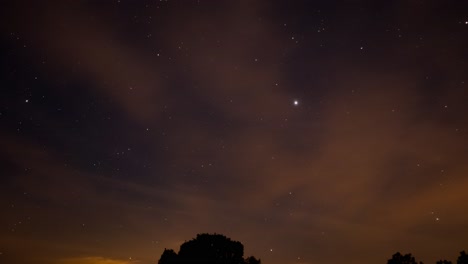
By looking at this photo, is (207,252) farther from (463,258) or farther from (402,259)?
(463,258)

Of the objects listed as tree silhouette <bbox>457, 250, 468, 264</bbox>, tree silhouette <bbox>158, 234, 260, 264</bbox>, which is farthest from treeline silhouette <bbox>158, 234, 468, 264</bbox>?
tree silhouette <bbox>457, 250, 468, 264</bbox>

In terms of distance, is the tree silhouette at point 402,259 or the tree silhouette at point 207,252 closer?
the tree silhouette at point 402,259

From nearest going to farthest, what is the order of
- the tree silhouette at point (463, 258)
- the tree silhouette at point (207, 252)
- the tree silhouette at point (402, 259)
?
the tree silhouette at point (463, 258) → the tree silhouette at point (402, 259) → the tree silhouette at point (207, 252)

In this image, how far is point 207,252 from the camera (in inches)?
1479

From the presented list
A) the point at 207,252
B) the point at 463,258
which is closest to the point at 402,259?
the point at 463,258

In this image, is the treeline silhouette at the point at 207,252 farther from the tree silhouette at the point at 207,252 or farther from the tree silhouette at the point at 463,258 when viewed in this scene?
the tree silhouette at the point at 463,258

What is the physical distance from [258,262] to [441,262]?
19.5 metres

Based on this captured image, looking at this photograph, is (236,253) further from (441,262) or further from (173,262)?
(441,262)

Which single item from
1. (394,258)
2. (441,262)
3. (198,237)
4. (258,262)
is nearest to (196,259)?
(198,237)

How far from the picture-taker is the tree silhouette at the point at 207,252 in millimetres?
37156

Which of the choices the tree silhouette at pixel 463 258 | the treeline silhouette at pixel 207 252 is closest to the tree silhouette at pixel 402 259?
the tree silhouette at pixel 463 258

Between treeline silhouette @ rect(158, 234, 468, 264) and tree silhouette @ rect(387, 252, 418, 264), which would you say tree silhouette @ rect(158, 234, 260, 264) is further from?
tree silhouette @ rect(387, 252, 418, 264)

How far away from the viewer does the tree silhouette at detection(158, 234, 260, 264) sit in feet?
122

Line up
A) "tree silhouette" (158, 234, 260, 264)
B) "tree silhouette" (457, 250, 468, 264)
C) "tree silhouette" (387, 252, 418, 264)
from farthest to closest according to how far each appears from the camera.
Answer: "tree silhouette" (158, 234, 260, 264), "tree silhouette" (387, 252, 418, 264), "tree silhouette" (457, 250, 468, 264)
